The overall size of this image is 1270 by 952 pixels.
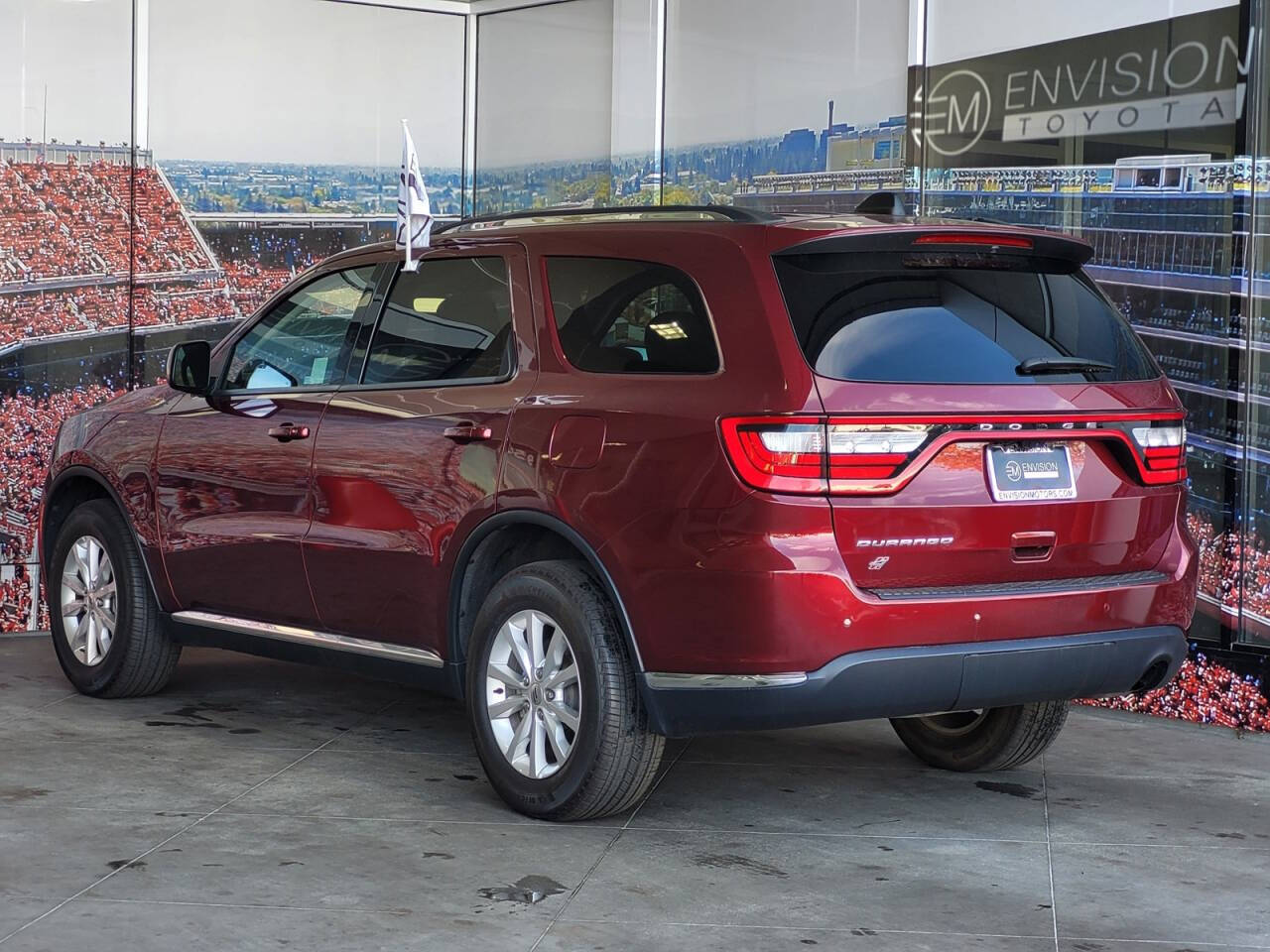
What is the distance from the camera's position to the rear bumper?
15.3ft

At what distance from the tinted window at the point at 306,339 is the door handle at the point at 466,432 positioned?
0.73m

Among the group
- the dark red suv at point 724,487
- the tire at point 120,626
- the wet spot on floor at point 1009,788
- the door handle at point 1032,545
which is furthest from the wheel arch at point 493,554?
the tire at point 120,626

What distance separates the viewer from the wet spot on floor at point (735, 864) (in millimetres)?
4898

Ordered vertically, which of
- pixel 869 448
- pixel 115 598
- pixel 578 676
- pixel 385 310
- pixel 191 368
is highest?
pixel 385 310

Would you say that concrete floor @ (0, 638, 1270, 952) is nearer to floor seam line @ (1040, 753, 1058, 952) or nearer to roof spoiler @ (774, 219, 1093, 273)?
floor seam line @ (1040, 753, 1058, 952)

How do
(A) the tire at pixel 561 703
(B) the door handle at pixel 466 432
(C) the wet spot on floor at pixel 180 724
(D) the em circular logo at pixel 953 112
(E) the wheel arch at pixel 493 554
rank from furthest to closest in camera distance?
(D) the em circular logo at pixel 953 112 → (C) the wet spot on floor at pixel 180 724 → (B) the door handle at pixel 466 432 → (E) the wheel arch at pixel 493 554 → (A) the tire at pixel 561 703

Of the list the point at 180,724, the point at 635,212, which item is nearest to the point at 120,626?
the point at 180,724

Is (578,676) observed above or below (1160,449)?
below

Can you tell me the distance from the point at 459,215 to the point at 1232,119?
17.3ft

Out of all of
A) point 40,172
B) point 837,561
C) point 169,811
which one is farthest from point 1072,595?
point 40,172

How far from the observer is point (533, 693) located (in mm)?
5289

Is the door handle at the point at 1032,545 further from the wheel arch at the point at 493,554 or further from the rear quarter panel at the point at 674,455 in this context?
the wheel arch at the point at 493,554

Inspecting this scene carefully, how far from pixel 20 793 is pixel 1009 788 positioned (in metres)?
3.27

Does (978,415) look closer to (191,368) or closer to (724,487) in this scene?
(724,487)
